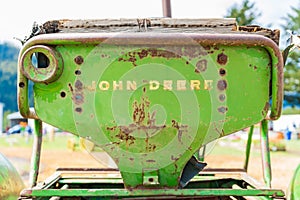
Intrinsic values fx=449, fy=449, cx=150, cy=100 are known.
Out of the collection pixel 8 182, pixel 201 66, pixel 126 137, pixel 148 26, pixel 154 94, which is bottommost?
pixel 8 182

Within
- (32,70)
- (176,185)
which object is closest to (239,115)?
(176,185)

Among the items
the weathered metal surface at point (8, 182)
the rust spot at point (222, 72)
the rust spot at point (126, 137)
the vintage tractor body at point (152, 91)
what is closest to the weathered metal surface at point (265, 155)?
the vintage tractor body at point (152, 91)

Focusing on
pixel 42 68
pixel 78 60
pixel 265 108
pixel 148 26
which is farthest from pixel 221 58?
pixel 42 68

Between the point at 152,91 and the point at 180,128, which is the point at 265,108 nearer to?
the point at 180,128

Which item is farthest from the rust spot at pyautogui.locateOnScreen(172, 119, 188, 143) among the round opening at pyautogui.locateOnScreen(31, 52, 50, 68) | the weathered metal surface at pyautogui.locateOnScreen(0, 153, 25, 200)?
the weathered metal surface at pyautogui.locateOnScreen(0, 153, 25, 200)

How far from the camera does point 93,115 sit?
270cm

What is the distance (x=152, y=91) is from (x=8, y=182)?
4.51 feet

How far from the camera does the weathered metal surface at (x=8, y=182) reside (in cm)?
316

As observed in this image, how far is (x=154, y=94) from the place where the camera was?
2.68 m

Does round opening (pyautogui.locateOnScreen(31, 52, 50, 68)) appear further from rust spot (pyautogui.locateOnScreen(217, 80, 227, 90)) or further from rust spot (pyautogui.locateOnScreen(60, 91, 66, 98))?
rust spot (pyautogui.locateOnScreen(217, 80, 227, 90))

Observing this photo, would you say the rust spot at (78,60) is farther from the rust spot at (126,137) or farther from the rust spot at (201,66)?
the rust spot at (201,66)

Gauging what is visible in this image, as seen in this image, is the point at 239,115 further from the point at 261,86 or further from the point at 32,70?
the point at 32,70

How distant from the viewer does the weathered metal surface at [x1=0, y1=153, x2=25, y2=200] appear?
3.16 meters

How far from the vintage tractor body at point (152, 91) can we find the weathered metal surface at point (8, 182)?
1.87ft
